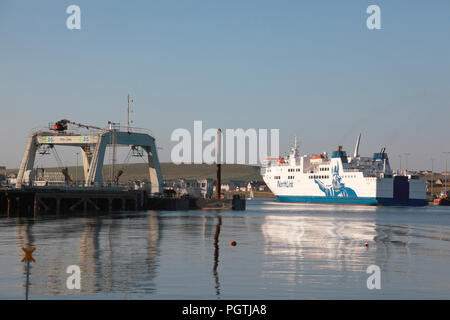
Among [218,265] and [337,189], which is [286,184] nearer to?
[337,189]

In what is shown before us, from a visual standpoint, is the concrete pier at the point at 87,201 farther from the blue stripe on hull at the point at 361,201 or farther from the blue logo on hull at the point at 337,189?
the blue logo on hull at the point at 337,189

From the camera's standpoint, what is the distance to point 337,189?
140 meters

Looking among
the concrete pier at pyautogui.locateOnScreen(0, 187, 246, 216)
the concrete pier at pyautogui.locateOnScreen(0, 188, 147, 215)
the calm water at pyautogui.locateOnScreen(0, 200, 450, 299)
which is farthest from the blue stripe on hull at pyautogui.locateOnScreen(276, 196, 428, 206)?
the calm water at pyautogui.locateOnScreen(0, 200, 450, 299)

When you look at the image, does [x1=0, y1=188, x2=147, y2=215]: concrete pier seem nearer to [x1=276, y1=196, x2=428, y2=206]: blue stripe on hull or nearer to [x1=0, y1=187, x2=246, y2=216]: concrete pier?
[x1=0, y1=187, x2=246, y2=216]: concrete pier

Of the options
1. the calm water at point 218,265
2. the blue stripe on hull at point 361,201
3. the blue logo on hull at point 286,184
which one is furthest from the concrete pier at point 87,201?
the blue logo on hull at point 286,184

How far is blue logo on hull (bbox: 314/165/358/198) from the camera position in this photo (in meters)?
139

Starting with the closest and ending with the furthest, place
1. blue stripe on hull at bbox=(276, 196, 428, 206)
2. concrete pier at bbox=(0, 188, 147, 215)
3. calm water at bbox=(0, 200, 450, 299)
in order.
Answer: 1. calm water at bbox=(0, 200, 450, 299)
2. concrete pier at bbox=(0, 188, 147, 215)
3. blue stripe on hull at bbox=(276, 196, 428, 206)

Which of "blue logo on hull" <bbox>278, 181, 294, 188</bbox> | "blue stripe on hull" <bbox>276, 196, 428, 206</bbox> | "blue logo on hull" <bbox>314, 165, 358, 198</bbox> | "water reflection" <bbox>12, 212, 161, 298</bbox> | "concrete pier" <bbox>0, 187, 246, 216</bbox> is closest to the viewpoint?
"water reflection" <bbox>12, 212, 161, 298</bbox>

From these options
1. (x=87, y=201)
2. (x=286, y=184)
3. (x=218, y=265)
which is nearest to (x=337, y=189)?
(x=286, y=184)

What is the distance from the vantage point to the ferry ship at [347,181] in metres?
135

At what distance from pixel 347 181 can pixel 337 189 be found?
333cm

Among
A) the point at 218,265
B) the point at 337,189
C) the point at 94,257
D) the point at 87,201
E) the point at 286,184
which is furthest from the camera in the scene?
the point at 286,184
